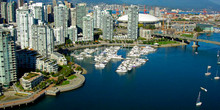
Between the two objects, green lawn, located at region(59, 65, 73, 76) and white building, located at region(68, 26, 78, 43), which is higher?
white building, located at region(68, 26, 78, 43)

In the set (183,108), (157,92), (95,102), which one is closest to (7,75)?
(95,102)

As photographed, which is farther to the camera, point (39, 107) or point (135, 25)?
point (135, 25)

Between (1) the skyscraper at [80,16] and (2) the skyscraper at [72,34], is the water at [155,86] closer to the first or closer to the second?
(2) the skyscraper at [72,34]

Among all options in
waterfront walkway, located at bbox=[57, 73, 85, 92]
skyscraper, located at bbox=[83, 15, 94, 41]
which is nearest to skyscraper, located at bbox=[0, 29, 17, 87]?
waterfront walkway, located at bbox=[57, 73, 85, 92]

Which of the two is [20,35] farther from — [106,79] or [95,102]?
[95,102]

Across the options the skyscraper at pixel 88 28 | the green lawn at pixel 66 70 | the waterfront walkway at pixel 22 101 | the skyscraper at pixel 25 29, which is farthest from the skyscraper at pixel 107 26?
the waterfront walkway at pixel 22 101

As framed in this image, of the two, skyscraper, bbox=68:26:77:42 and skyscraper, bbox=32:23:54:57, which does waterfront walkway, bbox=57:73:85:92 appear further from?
skyscraper, bbox=68:26:77:42
